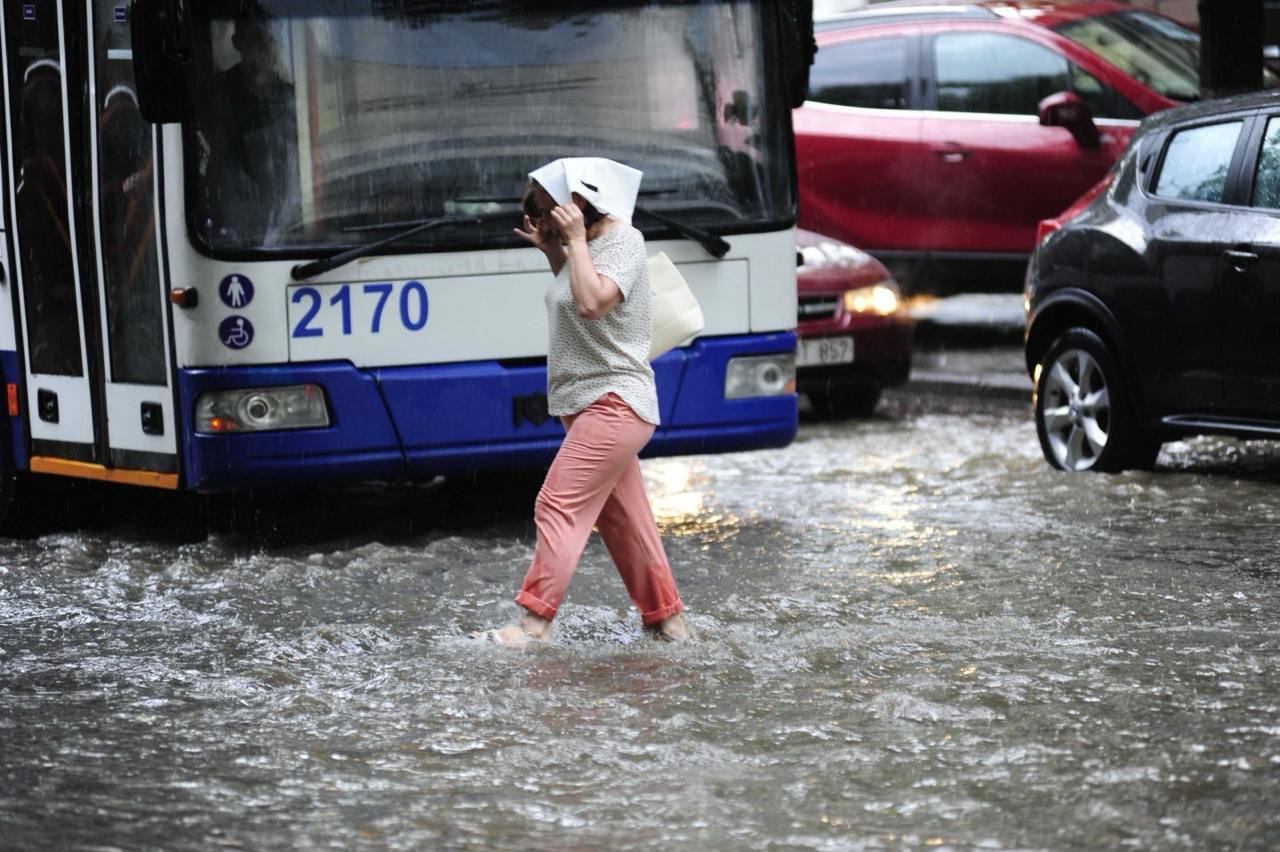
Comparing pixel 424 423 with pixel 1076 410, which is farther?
pixel 1076 410

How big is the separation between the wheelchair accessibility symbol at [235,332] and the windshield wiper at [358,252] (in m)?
0.26

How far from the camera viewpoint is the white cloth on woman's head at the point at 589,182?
7.17 m

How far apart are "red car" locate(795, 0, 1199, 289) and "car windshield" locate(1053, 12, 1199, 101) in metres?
0.01

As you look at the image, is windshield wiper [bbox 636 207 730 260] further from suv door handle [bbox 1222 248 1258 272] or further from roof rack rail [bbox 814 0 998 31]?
roof rack rail [bbox 814 0 998 31]

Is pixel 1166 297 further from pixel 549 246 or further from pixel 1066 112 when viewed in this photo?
pixel 1066 112

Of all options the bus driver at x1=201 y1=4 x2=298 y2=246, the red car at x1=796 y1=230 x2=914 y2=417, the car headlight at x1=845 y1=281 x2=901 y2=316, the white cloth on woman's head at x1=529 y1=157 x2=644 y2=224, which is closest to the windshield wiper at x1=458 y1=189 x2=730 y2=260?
the bus driver at x1=201 y1=4 x2=298 y2=246

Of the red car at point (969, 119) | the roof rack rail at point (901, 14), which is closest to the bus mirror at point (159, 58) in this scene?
the red car at point (969, 119)

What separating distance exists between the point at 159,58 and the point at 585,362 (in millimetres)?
2360

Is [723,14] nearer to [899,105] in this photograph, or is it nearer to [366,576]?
[366,576]

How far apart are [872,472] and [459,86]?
132 inches

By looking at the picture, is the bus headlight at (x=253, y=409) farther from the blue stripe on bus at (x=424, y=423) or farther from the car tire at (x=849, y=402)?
the car tire at (x=849, y=402)

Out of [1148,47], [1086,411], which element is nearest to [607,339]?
[1086,411]

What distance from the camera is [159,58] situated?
8.59 metres

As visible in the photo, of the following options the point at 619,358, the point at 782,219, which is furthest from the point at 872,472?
the point at 619,358
